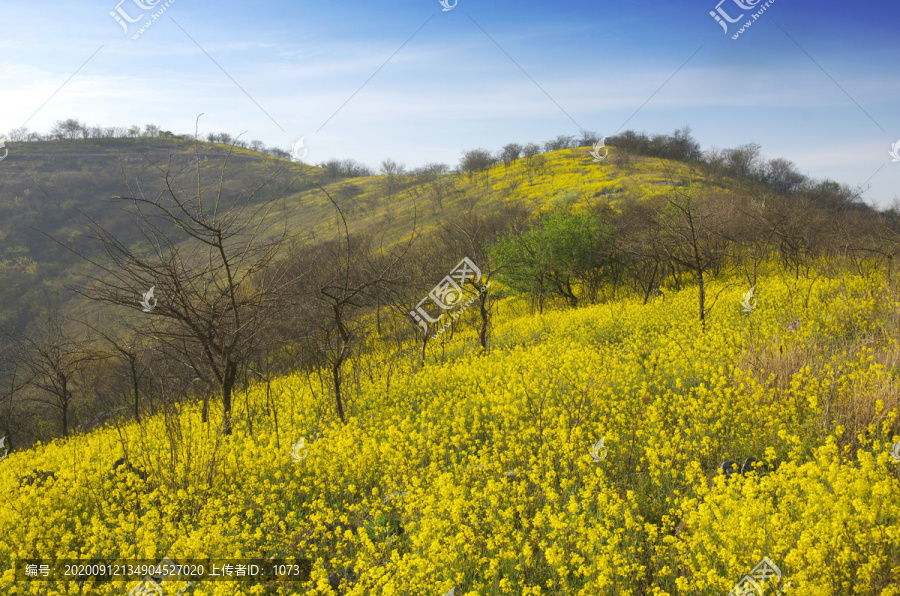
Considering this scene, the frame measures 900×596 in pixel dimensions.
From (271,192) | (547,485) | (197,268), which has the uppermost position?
(271,192)

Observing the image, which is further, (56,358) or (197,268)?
(56,358)

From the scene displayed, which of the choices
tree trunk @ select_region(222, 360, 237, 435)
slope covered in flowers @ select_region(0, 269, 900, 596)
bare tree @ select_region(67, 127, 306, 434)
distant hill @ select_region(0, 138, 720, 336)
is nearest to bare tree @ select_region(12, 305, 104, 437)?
slope covered in flowers @ select_region(0, 269, 900, 596)

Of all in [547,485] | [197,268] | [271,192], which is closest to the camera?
[547,485]

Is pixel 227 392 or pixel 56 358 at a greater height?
pixel 56 358

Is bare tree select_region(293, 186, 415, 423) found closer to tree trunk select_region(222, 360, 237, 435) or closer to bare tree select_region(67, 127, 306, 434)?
bare tree select_region(67, 127, 306, 434)

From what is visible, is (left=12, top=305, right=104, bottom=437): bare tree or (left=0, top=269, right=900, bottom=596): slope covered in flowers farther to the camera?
(left=12, top=305, right=104, bottom=437): bare tree

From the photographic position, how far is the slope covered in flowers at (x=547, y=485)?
3.61 metres

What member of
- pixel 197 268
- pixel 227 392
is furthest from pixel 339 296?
pixel 197 268

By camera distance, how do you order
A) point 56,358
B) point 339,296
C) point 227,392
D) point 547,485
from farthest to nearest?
1. point 56,358
2. point 339,296
3. point 227,392
4. point 547,485

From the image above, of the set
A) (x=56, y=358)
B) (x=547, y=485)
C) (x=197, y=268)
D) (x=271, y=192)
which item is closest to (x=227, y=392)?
(x=197, y=268)

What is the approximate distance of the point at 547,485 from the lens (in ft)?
15.6

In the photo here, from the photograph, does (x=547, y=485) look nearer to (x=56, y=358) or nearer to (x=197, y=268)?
(x=197, y=268)

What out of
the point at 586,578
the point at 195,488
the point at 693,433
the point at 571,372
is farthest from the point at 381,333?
the point at 586,578

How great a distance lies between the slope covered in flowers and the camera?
361cm
